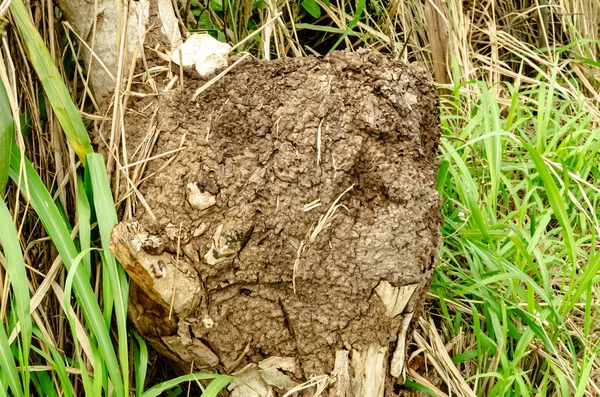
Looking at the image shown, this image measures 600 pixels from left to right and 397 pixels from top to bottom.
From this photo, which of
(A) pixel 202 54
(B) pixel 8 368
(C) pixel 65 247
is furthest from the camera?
(A) pixel 202 54

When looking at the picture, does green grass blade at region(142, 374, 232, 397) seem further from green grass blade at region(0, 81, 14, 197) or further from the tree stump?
green grass blade at region(0, 81, 14, 197)

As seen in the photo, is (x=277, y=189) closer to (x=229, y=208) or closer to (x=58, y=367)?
(x=229, y=208)

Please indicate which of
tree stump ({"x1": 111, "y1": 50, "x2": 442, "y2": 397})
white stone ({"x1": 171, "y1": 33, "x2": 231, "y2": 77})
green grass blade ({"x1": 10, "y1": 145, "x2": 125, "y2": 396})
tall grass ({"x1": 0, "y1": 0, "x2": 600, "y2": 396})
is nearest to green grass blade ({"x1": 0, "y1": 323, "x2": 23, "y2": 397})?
tall grass ({"x1": 0, "y1": 0, "x2": 600, "y2": 396})

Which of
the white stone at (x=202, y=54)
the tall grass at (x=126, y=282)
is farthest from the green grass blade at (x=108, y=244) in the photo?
the white stone at (x=202, y=54)

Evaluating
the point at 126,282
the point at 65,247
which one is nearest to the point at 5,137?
the point at 65,247

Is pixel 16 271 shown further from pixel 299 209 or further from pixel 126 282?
pixel 299 209

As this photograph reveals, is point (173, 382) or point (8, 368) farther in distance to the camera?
point (173, 382)

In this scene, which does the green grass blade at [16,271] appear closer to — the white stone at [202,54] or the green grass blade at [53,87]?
the green grass blade at [53,87]
